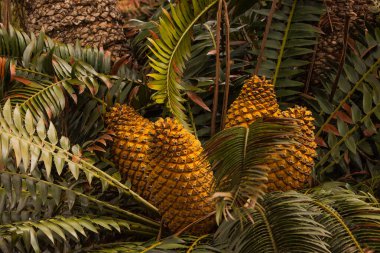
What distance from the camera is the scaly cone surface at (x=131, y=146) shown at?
2408 mm

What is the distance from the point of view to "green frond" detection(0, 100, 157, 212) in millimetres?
1989

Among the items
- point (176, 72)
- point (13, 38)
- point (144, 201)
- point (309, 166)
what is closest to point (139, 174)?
point (144, 201)

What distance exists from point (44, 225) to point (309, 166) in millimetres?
866

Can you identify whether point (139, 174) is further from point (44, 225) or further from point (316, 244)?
point (316, 244)

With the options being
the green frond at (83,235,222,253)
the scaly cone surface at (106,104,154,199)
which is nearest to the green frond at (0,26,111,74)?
the scaly cone surface at (106,104,154,199)

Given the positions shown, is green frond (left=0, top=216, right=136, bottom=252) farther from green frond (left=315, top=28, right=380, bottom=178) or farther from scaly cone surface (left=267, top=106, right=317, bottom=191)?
green frond (left=315, top=28, right=380, bottom=178)

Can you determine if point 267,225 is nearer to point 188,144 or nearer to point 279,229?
point 279,229

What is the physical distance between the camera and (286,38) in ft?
9.50

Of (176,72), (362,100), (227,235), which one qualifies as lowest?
(227,235)

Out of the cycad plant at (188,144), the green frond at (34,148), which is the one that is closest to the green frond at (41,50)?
the cycad plant at (188,144)

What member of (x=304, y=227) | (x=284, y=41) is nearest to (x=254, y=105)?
(x=284, y=41)

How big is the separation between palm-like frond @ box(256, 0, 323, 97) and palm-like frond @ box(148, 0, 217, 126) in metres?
0.42

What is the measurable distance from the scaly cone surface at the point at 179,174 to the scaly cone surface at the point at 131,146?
0.16 m

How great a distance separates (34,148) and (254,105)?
2.53 feet
